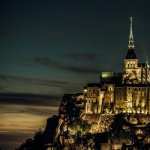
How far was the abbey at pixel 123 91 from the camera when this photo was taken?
438ft

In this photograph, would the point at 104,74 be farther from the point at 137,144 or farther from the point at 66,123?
the point at 137,144

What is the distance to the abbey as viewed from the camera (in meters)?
134

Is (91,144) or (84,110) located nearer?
(91,144)

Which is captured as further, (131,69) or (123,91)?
(131,69)

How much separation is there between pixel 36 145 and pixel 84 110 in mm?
10409

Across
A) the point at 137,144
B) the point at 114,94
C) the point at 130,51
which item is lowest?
the point at 137,144

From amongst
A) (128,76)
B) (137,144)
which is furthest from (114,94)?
(137,144)

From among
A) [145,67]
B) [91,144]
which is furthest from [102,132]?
[145,67]

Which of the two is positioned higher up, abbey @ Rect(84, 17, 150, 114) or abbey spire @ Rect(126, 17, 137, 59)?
abbey spire @ Rect(126, 17, 137, 59)

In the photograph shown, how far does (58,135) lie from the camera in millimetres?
136500

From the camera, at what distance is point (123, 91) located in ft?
443

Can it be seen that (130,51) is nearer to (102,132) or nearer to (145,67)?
(145,67)

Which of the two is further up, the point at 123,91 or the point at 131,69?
the point at 131,69

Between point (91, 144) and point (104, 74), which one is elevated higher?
point (104, 74)
